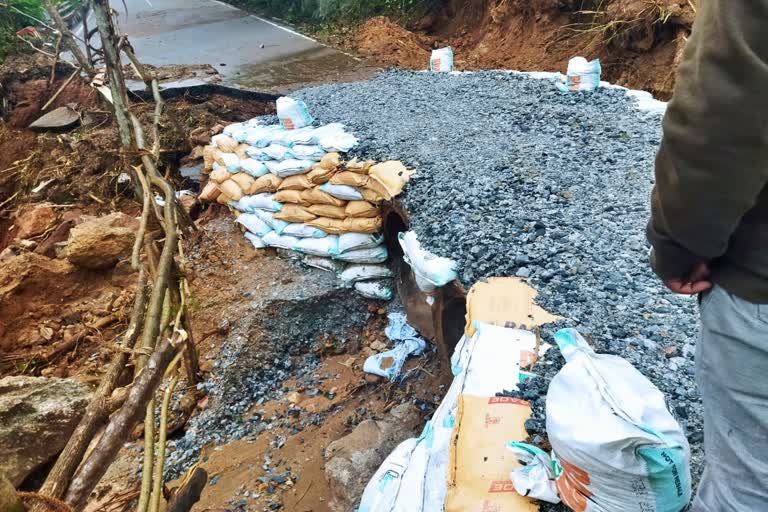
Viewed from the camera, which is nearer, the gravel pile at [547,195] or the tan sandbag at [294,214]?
the gravel pile at [547,195]

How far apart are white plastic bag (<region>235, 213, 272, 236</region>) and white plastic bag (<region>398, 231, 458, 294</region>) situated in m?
1.96

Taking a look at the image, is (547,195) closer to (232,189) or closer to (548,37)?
(232,189)

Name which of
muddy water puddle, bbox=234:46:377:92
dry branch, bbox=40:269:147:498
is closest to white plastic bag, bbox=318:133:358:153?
dry branch, bbox=40:269:147:498

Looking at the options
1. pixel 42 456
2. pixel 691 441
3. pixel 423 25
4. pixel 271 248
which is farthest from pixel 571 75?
pixel 423 25

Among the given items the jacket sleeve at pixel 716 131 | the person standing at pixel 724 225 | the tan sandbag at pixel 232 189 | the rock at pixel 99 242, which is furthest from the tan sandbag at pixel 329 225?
the jacket sleeve at pixel 716 131

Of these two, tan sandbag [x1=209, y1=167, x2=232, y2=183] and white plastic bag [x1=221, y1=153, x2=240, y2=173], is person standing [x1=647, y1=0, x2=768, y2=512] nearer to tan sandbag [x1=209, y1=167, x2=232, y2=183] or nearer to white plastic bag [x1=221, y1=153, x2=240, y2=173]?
white plastic bag [x1=221, y1=153, x2=240, y2=173]

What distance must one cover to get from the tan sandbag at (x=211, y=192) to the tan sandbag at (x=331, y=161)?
1.66 meters

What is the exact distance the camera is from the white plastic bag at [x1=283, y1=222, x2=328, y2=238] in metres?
4.64

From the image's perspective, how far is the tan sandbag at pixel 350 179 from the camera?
13.8 feet

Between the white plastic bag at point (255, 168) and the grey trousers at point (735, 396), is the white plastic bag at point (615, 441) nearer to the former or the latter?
the grey trousers at point (735, 396)

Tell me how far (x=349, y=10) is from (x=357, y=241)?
28.8 ft

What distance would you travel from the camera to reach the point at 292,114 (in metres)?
4.96

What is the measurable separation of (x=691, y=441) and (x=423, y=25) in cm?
1054

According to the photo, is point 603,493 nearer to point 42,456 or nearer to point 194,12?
point 42,456
